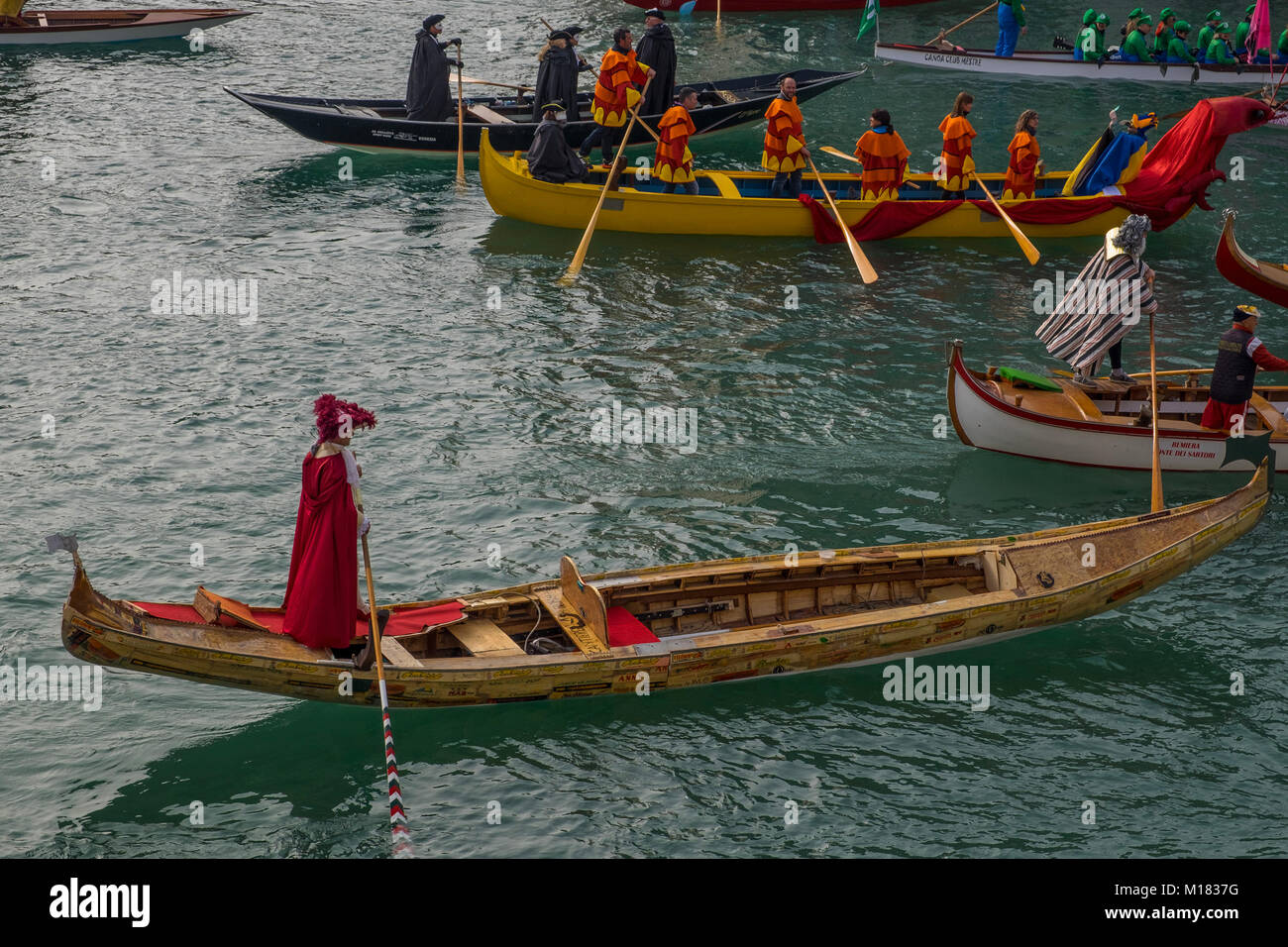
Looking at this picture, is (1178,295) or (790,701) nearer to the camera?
(790,701)

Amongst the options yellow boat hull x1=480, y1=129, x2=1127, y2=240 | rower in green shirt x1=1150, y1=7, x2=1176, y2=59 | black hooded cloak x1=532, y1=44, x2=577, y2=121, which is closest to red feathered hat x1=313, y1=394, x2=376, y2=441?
yellow boat hull x1=480, y1=129, x2=1127, y2=240

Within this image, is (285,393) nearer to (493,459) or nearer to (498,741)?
(493,459)

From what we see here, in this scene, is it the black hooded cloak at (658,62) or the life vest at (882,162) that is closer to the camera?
the life vest at (882,162)

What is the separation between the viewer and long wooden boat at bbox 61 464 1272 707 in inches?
367

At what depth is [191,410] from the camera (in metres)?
15.1

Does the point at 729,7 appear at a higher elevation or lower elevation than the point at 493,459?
higher

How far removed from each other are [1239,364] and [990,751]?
5673 millimetres

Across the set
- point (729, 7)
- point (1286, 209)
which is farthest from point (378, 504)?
point (729, 7)

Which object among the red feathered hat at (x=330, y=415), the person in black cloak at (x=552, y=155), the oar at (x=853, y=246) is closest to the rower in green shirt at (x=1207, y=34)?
the oar at (x=853, y=246)

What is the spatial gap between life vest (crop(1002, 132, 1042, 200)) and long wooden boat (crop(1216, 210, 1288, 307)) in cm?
353

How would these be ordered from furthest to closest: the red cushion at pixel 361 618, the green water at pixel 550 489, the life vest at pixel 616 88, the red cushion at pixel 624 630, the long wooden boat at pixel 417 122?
the long wooden boat at pixel 417 122 < the life vest at pixel 616 88 < the red cushion at pixel 624 630 < the green water at pixel 550 489 < the red cushion at pixel 361 618

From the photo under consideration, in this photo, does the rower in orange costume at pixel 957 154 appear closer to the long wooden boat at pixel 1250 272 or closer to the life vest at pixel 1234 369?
the long wooden boat at pixel 1250 272

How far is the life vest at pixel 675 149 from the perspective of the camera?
63.5 feet

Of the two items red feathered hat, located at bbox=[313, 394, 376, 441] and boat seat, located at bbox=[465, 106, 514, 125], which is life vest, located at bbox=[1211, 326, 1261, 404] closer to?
red feathered hat, located at bbox=[313, 394, 376, 441]
